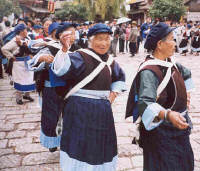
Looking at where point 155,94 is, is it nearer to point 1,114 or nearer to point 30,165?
point 30,165

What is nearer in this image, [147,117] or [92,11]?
[147,117]

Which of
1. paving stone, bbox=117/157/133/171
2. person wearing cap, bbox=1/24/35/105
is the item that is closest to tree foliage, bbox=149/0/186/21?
person wearing cap, bbox=1/24/35/105

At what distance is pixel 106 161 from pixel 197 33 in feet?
47.7

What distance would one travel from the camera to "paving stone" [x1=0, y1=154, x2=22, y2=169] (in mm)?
3702

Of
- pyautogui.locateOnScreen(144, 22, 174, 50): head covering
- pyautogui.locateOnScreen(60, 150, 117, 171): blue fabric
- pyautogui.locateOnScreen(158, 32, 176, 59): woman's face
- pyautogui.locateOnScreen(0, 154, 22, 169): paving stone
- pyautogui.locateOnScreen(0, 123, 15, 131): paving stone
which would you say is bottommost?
pyautogui.locateOnScreen(0, 154, 22, 169): paving stone

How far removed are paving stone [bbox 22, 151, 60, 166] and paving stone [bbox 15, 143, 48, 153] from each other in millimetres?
137

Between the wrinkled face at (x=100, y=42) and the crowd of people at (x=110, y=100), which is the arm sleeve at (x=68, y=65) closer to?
the crowd of people at (x=110, y=100)

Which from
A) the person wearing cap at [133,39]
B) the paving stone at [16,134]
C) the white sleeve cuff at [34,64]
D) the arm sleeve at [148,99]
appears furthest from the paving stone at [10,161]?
the person wearing cap at [133,39]

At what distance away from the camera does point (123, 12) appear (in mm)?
35406

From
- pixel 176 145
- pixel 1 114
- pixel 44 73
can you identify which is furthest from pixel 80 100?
pixel 1 114

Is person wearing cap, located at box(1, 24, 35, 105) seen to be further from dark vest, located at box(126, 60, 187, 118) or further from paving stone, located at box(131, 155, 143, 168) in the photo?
dark vest, located at box(126, 60, 187, 118)

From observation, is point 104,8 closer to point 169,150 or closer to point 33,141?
point 33,141

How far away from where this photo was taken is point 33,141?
4.48m

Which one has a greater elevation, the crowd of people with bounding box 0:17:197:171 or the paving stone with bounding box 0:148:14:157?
the crowd of people with bounding box 0:17:197:171
